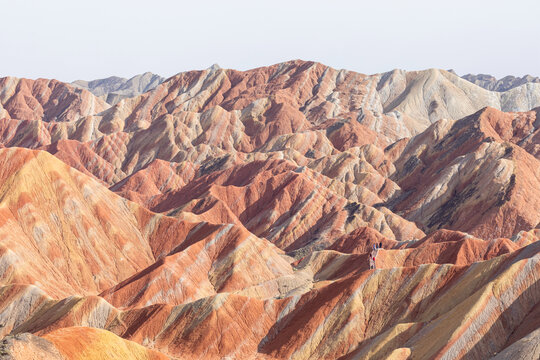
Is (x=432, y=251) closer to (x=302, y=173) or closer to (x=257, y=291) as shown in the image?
(x=257, y=291)

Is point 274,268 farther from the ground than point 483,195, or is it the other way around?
point 483,195

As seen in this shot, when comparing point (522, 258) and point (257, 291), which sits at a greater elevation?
point (522, 258)

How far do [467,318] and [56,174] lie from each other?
3408 inches

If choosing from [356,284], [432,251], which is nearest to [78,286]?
[356,284]

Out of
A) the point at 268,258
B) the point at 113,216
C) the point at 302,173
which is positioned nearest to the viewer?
the point at 268,258

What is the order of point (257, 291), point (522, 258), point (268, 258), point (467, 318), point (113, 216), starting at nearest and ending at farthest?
point (467, 318), point (522, 258), point (257, 291), point (268, 258), point (113, 216)

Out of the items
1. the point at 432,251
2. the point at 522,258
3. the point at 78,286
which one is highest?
the point at 522,258

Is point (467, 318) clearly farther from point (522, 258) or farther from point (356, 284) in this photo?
point (356, 284)

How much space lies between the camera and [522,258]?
8669 cm

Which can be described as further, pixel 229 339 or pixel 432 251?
pixel 432 251

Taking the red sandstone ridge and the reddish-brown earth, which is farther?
the red sandstone ridge

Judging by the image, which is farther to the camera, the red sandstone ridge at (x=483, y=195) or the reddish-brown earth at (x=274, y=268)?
the red sandstone ridge at (x=483, y=195)

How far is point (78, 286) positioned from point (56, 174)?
23957 mm

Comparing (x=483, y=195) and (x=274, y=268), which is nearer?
(x=274, y=268)
